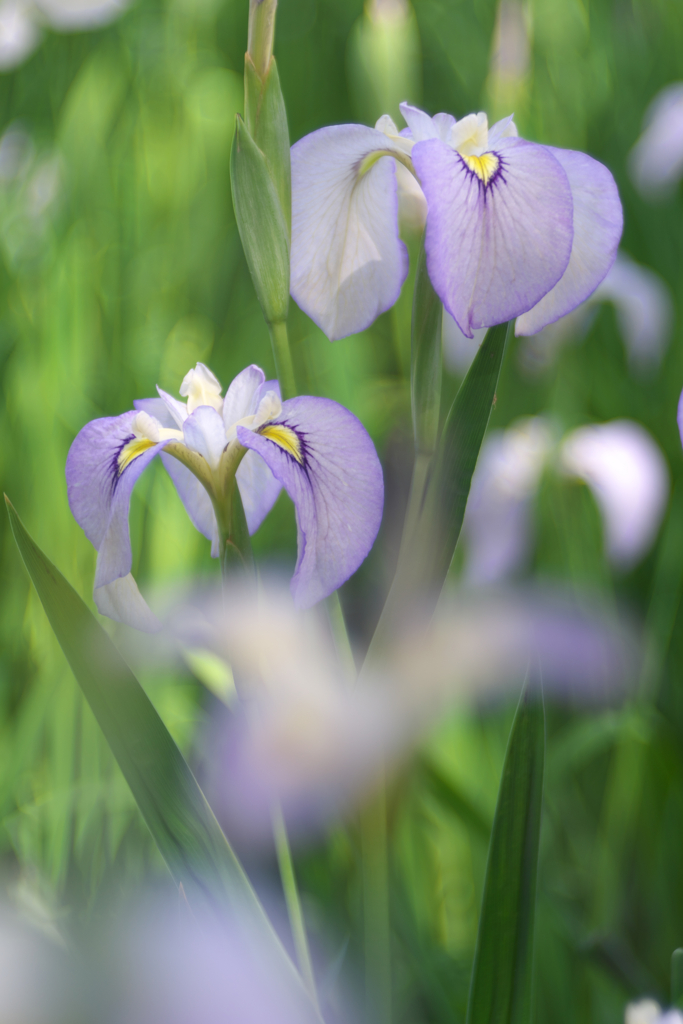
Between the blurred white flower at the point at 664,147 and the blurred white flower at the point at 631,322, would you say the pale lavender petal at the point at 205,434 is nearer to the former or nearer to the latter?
the blurred white flower at the point at 631,322

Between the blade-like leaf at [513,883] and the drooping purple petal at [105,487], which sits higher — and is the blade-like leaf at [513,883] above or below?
below

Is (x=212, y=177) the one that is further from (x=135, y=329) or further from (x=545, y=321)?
(x=545, y=321)

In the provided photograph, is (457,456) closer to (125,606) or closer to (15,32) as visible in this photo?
(125,606)

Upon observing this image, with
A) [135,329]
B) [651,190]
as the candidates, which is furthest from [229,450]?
[651,190]

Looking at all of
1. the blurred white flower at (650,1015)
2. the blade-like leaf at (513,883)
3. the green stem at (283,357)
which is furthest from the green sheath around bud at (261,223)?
the blurred white flower at (650,1015)

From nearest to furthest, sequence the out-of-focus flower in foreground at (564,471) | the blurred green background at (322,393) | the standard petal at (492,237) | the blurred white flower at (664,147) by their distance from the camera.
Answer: the standard petal at (492,237) < the blurred green background at (322,393) < the out-of-focus flower in foreground at (564,471) < the blurred white flower at (664,147)

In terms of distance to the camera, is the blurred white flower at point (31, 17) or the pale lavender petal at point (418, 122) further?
the blurred white flower at point (31, 17)

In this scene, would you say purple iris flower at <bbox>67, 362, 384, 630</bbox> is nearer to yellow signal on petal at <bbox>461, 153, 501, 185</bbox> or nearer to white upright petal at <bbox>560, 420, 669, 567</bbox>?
yellow signal on petal at <bbox>461, 153, 501, 185</bbox>
